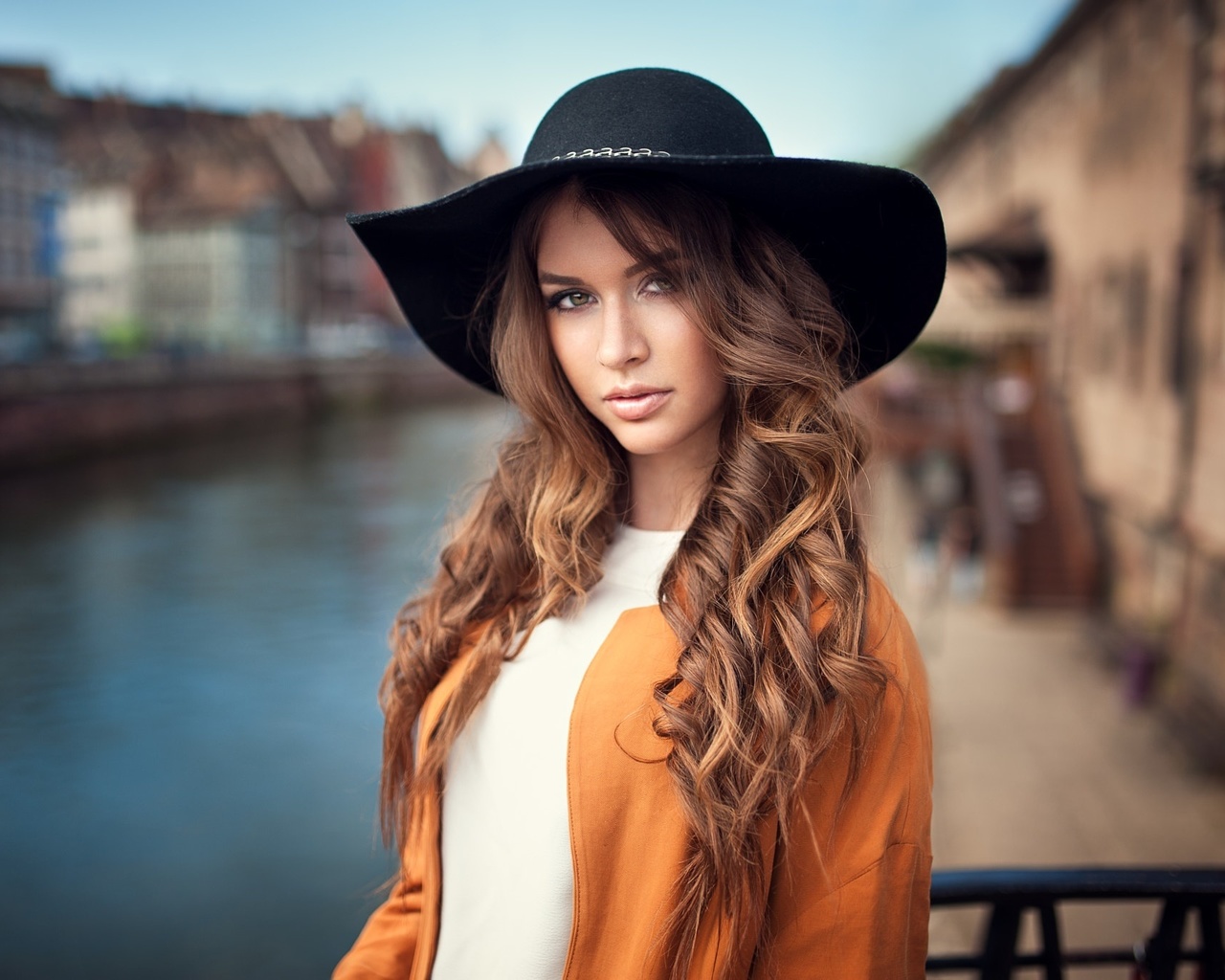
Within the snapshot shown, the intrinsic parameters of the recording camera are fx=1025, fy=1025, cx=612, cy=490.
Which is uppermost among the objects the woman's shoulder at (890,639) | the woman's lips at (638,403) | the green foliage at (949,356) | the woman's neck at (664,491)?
the green foliage at (949,356)

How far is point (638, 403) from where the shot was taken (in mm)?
1309

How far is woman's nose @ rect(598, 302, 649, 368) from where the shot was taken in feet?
4.17

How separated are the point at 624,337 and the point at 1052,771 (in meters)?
7.10

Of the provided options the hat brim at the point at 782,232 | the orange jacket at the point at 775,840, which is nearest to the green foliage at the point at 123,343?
the hat brim at the point at 782,232

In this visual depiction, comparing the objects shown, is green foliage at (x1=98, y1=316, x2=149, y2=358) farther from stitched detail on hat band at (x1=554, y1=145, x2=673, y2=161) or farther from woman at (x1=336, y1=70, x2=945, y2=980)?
stitched detail on hat band at (x1=554, y1=145, x2=673, y2=161)

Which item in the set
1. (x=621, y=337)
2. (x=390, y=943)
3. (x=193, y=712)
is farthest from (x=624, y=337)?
(x=193, y=712)

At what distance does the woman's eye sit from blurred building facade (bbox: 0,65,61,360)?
93.8 ft

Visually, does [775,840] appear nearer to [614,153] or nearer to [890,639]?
[890,639]

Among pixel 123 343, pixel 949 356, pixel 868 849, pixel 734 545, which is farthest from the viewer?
pixel 123 343

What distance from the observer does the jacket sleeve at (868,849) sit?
117cm

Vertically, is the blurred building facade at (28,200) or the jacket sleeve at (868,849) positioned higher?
the blurred building facade at (28,200)

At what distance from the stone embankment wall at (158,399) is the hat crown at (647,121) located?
20.2m

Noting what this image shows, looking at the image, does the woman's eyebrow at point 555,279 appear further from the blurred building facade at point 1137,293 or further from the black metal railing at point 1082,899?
the blurred building facade at point 1137,293

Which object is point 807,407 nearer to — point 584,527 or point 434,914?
point 584,527
